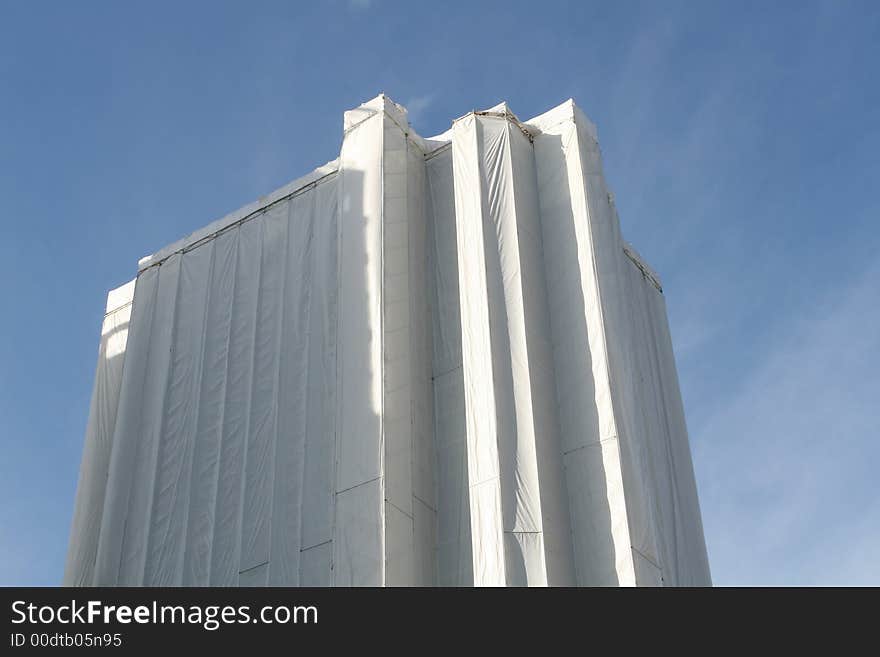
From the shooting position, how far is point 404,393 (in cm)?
2103

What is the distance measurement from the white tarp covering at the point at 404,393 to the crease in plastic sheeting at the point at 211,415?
1.9 inches

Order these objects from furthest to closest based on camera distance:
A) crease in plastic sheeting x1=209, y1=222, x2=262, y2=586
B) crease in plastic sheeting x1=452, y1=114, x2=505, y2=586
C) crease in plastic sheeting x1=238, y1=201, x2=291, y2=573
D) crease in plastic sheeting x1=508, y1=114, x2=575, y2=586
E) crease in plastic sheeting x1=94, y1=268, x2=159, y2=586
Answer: crease in plastic sheeting x1=94, y1=268, x2=159, y2=586, crease in plastic sheeting x1=209, y1=222, x2=262, y2=586, crease in plastic sheeting x1=238, y1=201, x2=291, y2=573, crease in plastic sheeting x1=508, y1=114, x2=575, y2=586, crease in plastic sheeting x1=452, y1=114, x2=505, y2=586

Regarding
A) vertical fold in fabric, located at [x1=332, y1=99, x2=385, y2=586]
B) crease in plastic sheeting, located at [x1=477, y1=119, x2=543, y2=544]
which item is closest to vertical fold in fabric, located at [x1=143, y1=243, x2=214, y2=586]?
vertical fold in fabric, located at [x1=332, y1=99, x2=385, y2=586]

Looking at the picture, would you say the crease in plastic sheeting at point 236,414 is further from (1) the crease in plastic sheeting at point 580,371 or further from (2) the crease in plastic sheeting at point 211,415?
(1) the crease in plastic sheeting at point 580,371

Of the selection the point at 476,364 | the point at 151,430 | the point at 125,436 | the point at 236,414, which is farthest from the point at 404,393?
the point at 125,436

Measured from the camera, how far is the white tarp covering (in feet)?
64.4

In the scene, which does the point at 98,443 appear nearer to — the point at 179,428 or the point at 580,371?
the point at 179,428

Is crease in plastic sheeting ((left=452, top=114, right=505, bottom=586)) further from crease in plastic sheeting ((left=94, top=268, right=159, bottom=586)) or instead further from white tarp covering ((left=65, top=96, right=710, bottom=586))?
crease in plastic sheeting ((left=94, top=268, right=159, bottom=586))

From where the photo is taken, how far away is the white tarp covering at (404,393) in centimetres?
1964

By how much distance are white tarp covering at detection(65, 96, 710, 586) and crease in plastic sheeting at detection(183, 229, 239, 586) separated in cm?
5

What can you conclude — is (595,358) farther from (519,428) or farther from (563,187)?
(563,187)

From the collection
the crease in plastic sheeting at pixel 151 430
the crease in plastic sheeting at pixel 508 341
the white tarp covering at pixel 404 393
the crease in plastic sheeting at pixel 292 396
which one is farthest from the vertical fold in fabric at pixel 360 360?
the crease in plastic sheeting at pixel 151 430
